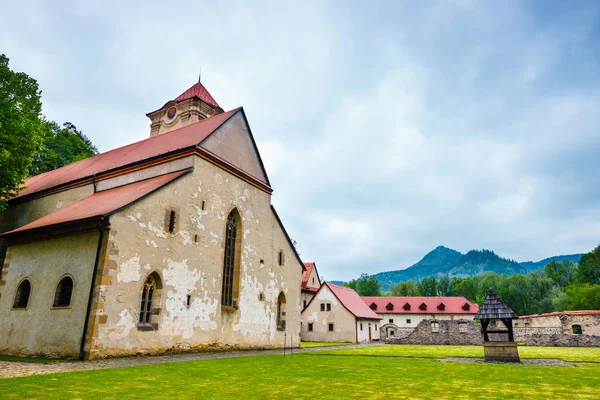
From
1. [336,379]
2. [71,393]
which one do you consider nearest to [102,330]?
[71,393]

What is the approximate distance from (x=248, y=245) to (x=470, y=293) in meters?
86.2

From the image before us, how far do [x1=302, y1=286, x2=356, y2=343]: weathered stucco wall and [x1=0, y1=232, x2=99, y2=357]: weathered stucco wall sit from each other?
26.7m

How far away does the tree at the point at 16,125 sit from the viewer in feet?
58.3

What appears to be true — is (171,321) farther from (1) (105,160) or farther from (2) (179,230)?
(1) (105,160)

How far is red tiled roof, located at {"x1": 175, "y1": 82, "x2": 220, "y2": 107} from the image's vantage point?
34.2 metres

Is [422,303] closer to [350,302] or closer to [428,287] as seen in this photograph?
[350,302]

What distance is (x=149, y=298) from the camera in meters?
15.4

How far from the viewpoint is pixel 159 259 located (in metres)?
15.7

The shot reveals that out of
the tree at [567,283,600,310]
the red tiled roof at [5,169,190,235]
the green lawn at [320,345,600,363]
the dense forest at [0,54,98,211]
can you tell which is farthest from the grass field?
the tree at [567,283,600,310]

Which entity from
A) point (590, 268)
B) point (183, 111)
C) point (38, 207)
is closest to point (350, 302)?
point (183, 111)

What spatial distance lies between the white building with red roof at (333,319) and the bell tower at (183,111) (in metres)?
20.0

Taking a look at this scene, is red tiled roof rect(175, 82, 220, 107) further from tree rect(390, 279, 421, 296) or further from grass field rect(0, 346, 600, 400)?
tree rect(390, 279, 421, 296)

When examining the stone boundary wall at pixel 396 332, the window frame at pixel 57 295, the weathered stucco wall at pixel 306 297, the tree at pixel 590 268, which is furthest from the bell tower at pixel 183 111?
the tree at pixel 590 268

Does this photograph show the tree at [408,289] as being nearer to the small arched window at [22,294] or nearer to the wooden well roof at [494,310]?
the wooden well roof at [494,310]
